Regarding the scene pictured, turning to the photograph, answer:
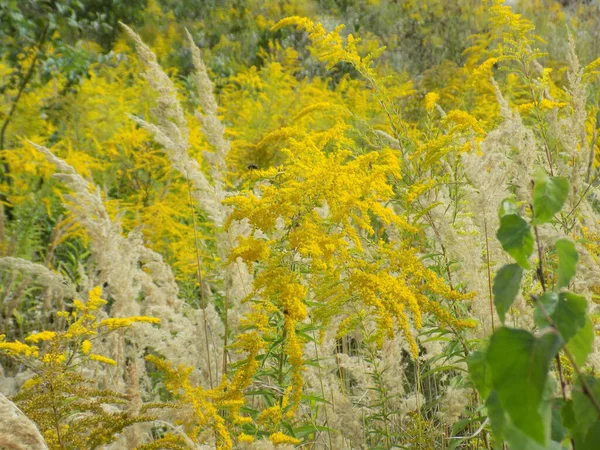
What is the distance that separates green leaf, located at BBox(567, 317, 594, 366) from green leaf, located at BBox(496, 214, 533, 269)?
0.06 metres

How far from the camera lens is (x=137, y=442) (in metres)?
1.78

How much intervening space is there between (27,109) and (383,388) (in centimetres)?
437

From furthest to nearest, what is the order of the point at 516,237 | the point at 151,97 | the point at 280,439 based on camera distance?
the point at 151,97 < the point at 280,439 < the point at 516,237

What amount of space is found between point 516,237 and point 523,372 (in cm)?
13

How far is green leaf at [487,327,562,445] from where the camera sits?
1.44 feet

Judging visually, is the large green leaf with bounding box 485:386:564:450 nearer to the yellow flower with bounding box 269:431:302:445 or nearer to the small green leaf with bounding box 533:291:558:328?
the small green leaf with bounding box 533:291:558:328

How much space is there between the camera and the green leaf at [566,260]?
0.50 m

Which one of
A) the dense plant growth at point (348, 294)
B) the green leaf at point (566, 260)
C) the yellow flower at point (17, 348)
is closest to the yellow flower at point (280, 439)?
the dense plant growth at point (348, 294)

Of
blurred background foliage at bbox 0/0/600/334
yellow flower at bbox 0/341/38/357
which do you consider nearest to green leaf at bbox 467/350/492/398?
yellow flower at bbox 0/341/38/357

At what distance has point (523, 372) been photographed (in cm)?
45

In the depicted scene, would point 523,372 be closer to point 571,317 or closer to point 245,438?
point 571,317

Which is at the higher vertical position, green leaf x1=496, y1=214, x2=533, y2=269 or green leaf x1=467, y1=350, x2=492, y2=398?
green leaf x1=496, y1=214, x2=533, y2=269

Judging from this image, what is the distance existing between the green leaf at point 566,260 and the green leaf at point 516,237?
28 mm

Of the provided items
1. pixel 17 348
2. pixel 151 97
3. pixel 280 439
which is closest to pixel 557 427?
pixel 280 439
